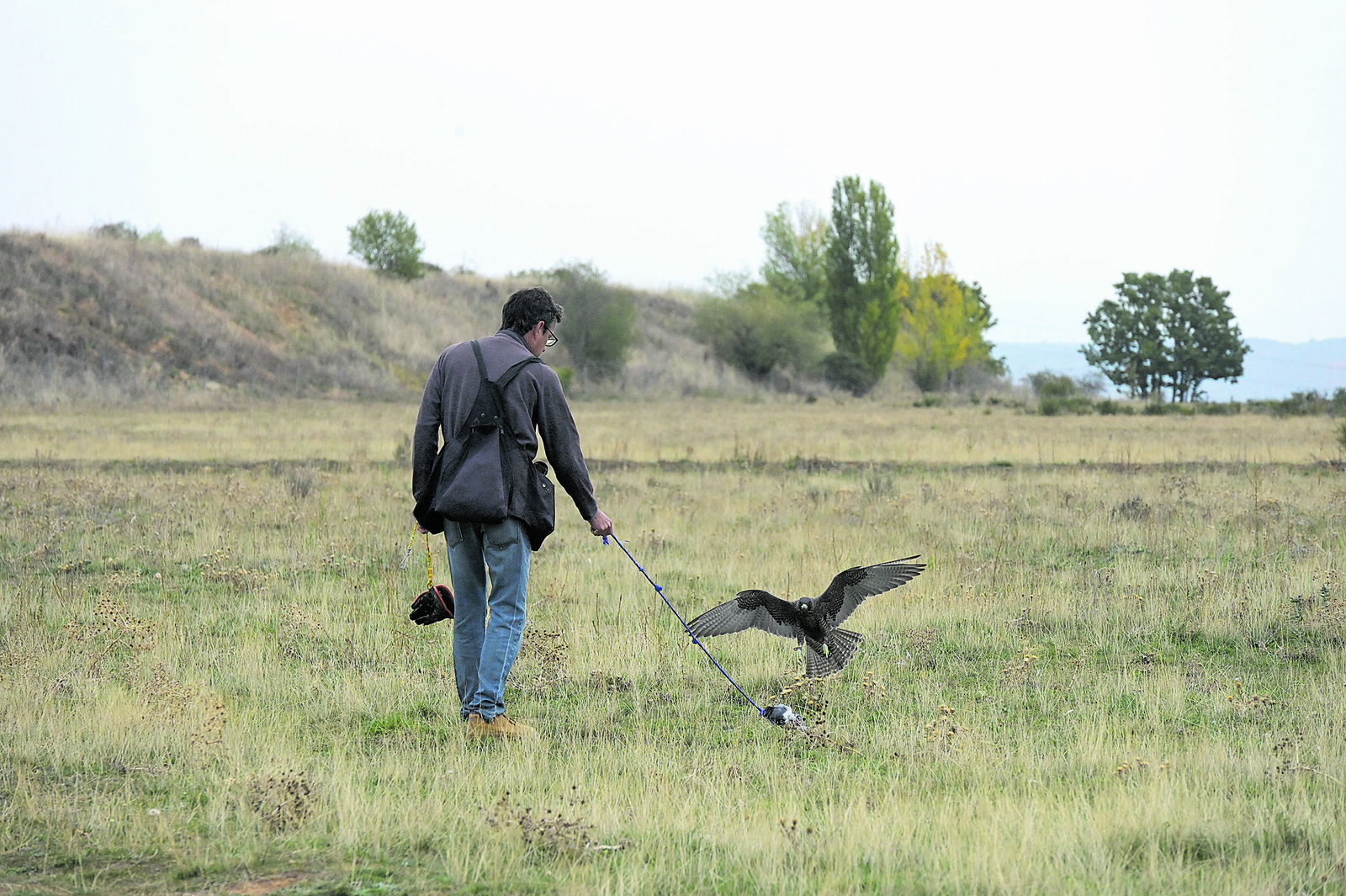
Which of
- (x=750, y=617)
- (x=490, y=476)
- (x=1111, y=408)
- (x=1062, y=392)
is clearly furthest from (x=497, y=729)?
(x=1062, y=392)

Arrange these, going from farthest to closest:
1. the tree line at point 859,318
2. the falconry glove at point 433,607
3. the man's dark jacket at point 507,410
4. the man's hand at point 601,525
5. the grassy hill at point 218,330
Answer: the tree line at point 859,318 → the grassy hill at point 218,330 → the falconry glove at point 433,607 → the man's hand at point 601,525 → the man's dark jacket at point 507,410

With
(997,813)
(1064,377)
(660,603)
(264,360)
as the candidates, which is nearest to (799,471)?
(660,603)

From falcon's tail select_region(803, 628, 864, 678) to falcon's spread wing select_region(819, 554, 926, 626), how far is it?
0.10 metres

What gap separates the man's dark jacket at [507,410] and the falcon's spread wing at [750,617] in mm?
980

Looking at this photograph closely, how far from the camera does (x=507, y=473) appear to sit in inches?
217

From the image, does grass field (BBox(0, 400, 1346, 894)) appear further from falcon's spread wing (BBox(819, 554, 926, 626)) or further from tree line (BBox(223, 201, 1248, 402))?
tree line (BBox(223, 201, 1248, 402))

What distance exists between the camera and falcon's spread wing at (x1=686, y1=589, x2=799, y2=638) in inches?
242

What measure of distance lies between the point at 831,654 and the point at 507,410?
2218 millimetres

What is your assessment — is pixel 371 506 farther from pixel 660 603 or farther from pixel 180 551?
pixel 660 603

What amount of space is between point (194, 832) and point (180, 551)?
680 cm

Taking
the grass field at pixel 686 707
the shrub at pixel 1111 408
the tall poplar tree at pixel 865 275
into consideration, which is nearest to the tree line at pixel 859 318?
the tall poplar tree at pixel 865 275

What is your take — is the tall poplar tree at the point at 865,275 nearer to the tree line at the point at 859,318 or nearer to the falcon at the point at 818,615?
the tree line at the point at 859,318

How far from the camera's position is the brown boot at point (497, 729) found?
5.61 meters

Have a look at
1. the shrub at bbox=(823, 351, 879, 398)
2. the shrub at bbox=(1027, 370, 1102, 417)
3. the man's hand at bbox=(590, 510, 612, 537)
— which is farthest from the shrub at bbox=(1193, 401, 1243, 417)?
the man's hand at bbox=(590, 510, 612, 537)
